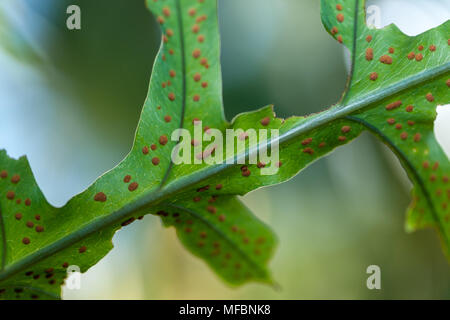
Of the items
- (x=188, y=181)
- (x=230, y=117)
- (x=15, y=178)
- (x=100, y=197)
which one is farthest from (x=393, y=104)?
(x=230, y=117)

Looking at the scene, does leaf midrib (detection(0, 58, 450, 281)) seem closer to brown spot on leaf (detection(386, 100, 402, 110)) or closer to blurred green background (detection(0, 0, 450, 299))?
brown spot on leaf (detection(386, 100, 402, 110))

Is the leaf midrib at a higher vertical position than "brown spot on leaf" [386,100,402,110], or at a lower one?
lower

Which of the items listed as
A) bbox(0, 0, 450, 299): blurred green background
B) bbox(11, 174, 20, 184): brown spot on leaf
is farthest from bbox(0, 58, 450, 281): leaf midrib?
bbox(0, 0, 450, 299): blurred green background

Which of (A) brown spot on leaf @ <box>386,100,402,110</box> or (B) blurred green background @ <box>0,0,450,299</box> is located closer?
(A) brown spot on leaf @ <box>386,100,402,110</box>

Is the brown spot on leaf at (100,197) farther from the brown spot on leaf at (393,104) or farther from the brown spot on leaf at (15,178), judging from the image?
the brown spot on leaf at (393,104)

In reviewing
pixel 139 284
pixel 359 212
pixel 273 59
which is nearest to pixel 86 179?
pixel 139 284

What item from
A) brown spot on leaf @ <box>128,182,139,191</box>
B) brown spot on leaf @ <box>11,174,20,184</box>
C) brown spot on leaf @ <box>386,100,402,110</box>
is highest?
brown spot on leaf @ <box>386,100,402,110</box>

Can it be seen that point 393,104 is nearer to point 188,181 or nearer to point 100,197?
point 188,181

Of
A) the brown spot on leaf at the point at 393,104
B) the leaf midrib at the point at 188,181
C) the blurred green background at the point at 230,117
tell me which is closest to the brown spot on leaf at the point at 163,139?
the leaf midrib at the point at 188,181
